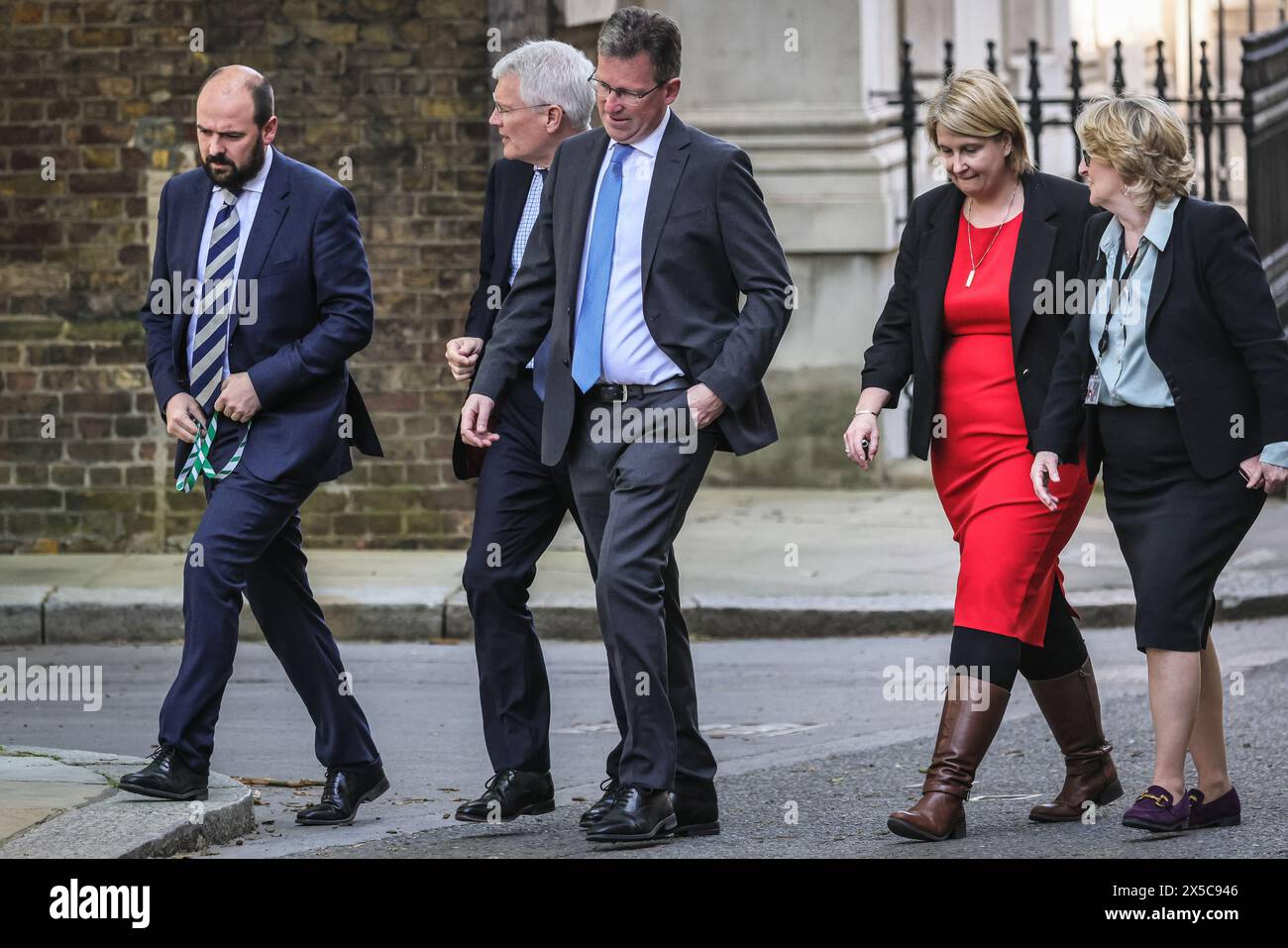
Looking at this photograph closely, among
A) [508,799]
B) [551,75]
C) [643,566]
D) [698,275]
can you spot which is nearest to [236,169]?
[551,75]

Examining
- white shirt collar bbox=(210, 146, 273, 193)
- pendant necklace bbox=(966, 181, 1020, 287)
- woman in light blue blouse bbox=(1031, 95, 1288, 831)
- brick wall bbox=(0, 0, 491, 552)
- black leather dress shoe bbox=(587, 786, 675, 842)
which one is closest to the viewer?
black leather dress shoe bbox=(587, 786, 675, 842)

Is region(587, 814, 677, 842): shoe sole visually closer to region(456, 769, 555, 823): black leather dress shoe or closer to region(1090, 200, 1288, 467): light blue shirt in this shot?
region(456, 769, 555, 823): black leather dress shoe

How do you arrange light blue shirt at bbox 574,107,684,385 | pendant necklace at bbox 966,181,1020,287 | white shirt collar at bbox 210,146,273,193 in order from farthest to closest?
1. white shirt collar at bbox 210,146,273,193
2. pendant necklace at bbox 966,181,1020,287
3. light blue shirt at bbox 574,107,684,385

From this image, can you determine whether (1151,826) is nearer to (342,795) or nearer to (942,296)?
(942,296)

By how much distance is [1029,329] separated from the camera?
5879 millimetres

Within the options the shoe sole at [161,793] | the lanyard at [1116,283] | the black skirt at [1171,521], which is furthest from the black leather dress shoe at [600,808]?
the lanyard at [1116,283]

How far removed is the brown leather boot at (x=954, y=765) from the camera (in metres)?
5.68

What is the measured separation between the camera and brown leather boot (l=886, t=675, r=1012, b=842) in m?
5.68

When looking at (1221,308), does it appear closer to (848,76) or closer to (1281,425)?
(1281,425)

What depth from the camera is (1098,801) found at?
6113 millimetres

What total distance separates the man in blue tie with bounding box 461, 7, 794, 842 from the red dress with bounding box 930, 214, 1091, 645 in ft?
1.55

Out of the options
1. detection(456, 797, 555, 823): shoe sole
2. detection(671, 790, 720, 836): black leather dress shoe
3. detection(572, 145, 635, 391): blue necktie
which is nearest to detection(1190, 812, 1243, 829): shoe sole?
detection(671, 790, 720, 836): black leather dress shoe

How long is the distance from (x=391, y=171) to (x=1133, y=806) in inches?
270

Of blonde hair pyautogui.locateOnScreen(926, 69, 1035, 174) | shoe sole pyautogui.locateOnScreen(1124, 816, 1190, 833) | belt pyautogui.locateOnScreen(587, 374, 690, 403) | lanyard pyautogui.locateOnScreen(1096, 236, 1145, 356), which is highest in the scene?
blonde hair pyautogui.locateOnScreen(926, 69, 1035, 174)
